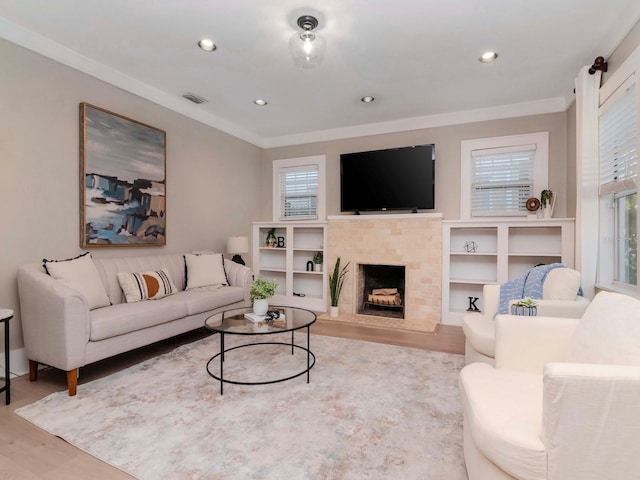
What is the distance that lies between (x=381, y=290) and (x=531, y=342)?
3087 millimetres

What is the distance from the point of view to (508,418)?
4.10ft

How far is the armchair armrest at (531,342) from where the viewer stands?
1.72 meters

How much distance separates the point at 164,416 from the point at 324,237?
11.0 feet

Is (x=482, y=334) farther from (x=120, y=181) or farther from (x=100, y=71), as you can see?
(x=100, y=71)

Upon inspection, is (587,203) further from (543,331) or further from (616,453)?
(616,453)

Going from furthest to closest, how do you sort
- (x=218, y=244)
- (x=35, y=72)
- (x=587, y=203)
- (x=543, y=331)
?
(x=218, y=244) → (x=587, y=203) → (x=35, y=72) → (x=543, y=331)

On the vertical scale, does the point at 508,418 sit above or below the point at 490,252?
below

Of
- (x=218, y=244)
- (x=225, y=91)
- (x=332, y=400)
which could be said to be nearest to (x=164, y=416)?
(x=332, y=400)

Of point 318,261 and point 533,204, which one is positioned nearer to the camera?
point 533,204

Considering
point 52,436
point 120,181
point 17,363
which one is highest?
point 120,181

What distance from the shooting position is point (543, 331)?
1748 mm

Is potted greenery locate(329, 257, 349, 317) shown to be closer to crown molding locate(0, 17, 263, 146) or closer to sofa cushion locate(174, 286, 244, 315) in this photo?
sofa cushion locate(174, 286, 244, 315)

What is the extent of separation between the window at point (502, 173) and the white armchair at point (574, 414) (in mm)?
2968

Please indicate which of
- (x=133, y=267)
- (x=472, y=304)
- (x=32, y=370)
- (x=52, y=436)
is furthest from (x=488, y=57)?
(x=32, y=370)
